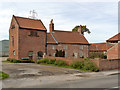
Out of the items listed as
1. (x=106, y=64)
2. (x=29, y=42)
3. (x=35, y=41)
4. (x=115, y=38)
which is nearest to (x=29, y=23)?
(x=35, y=41)

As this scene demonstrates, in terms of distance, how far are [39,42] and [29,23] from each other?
5.67m

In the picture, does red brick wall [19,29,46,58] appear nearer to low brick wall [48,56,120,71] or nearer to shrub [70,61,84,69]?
shrub [70,61,84,69]

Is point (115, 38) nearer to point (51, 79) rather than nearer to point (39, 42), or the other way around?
point (39, 42)

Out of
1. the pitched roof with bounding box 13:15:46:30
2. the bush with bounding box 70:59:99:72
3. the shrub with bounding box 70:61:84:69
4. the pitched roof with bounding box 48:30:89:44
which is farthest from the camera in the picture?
the pitched roof with bounding box 48:30:89:44

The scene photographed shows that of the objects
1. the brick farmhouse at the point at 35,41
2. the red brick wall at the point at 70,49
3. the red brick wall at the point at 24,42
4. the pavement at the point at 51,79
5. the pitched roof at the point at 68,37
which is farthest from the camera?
the pitched roof at the point at 68,37

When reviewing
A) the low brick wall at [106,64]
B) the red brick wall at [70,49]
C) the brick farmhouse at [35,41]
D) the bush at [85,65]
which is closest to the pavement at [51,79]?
the bush at [85,65]

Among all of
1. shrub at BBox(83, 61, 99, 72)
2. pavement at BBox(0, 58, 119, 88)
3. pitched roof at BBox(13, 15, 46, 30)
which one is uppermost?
pitched roof at BBox(13, 15, 46, 30)

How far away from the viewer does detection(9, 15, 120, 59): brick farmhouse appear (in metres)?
33.9

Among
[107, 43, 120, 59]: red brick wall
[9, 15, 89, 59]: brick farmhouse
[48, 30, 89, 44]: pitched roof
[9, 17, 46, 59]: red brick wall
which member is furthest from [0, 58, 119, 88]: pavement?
[48, 30, 89, 44]: pitched roof

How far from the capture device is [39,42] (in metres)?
→ 36.7

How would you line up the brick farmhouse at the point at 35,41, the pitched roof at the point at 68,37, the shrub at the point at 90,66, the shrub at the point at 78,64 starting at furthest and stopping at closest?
the pitched roof at the point at 68,37 → the brick farmhouse at the point at 35,41 → the shrub at the point at 78,64 → the shrub at the point at 90,66

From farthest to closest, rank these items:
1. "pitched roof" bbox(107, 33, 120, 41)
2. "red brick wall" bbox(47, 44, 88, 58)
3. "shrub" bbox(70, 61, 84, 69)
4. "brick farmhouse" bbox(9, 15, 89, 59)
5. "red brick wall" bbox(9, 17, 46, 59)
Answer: "pitched roof" bbox(107, 33, 120, 41), "red brick wall" bbox(47, 44, 88, 58), "brick farmhouse" bbox(9, 15, 89, 59), "red brick wall" bbox(9, 17, 46, 59), "shrub" bbox(70, 61, 84, 69)

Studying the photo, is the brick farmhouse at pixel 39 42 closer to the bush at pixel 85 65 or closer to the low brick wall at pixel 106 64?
the low brick wall at pixel 106 64

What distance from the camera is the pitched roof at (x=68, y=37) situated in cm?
4214
